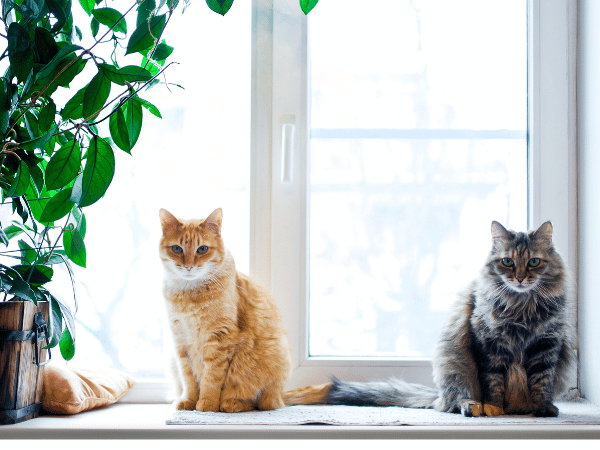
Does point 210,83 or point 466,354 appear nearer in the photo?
point 466,354

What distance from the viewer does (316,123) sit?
1449 mm

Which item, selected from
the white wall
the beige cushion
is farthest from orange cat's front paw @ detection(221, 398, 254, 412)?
the white wall

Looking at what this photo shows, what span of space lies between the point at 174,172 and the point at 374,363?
0.80 metres

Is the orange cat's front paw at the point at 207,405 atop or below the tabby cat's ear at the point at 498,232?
below

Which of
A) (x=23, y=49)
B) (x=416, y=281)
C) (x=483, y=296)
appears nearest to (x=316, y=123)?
(x=416, y=281)

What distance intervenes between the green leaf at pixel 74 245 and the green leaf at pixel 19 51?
0.33 metres

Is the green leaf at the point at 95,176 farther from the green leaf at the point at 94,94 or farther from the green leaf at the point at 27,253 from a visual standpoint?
the green leaf at the point at 27,253

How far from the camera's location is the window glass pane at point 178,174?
56.1 inches

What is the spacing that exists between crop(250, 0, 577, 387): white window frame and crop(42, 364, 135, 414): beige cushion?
46 centimetres

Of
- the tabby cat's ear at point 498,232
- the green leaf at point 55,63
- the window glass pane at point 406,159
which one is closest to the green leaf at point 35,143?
the green leaf at point 55,63

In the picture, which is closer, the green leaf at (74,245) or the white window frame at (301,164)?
the green leaf at (74,245)

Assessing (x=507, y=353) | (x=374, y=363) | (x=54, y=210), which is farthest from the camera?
(x=374, y=363)

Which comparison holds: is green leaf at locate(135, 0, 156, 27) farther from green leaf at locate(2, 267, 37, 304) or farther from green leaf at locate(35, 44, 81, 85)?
green leaf at locate(2, 267, 37, 304)

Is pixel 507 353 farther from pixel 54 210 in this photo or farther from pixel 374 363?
pixel 54 210
